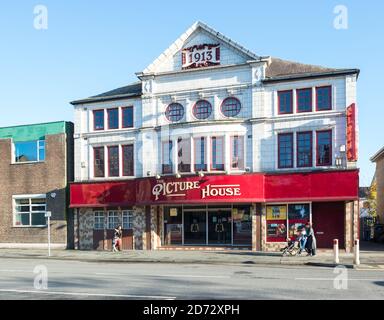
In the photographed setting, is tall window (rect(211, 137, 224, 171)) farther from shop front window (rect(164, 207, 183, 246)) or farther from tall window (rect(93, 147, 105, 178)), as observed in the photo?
tall window (rect(93, 147, 105, 178))

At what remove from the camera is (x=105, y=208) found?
28.1 meters

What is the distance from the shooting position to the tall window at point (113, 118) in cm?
2820

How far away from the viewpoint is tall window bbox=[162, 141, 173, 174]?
2631 centimetres

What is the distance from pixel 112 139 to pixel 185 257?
373 inches

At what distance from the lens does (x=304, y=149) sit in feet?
79.5

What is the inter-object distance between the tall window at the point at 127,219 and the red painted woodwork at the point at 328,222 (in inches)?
410

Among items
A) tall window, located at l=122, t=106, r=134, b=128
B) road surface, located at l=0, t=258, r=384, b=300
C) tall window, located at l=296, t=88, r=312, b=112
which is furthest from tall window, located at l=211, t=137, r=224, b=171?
road surface, located at l=0, t=258, r=384, b=300

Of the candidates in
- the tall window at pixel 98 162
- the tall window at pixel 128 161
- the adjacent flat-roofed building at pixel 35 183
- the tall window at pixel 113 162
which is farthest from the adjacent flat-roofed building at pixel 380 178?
the adjacent flat-roofed building at pixel 35 183

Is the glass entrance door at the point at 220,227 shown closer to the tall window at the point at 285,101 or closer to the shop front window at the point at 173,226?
the shop front window at the point at 173,226

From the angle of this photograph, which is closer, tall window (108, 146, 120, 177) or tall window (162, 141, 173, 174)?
tall window (162, 141, 173, 174)

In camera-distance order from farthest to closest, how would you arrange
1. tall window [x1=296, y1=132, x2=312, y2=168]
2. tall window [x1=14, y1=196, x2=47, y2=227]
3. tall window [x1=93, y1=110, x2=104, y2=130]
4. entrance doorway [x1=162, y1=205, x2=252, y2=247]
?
tall window [x1=14, y1=196, x2=47, y2=227] → tall window [x1=93, y1=110, x2=104, y2=130] → entrance doorway [x1=162, y1=205, x2=252, y2=247] → tall window [x1=296, y1=132, x2=312, y2=168]

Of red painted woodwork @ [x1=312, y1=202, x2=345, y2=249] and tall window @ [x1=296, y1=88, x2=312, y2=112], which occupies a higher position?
tall window @ [x1=296, y1=88, x2=312, y2=112]

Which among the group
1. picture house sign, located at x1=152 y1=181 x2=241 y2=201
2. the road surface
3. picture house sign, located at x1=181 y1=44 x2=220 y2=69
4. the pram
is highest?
picture house sign, located at x1=181 y1=44 x2=220 y2=69

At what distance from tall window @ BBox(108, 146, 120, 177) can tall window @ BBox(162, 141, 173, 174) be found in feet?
10.4
